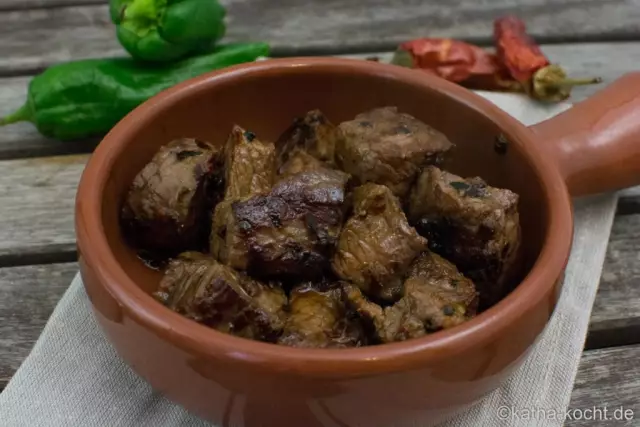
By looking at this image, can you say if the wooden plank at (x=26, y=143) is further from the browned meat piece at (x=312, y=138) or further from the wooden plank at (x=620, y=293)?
the wooden plank at (x=620, y=293)

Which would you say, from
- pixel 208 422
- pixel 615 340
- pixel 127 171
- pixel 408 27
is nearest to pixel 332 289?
pixel 208 422

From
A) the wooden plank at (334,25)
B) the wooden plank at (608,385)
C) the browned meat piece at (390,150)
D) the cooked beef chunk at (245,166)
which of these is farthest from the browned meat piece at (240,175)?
the wooden plank at (334,25)

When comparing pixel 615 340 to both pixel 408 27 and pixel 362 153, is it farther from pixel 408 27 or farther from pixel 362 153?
pixel 408 27

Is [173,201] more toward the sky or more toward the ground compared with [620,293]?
more toward the sky

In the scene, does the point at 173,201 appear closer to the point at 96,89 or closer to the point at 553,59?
the point at 96,89

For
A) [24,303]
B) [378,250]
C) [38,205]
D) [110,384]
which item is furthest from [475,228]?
[38,205]

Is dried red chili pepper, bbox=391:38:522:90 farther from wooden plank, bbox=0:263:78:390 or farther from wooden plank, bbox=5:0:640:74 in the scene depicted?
wooden plank, bbox=0:263:78:390

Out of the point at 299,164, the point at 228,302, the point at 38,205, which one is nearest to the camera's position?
the point at 228,302
